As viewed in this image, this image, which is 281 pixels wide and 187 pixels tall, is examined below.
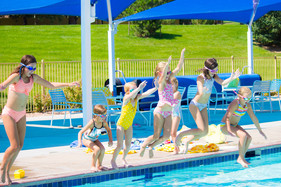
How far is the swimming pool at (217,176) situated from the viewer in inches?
257

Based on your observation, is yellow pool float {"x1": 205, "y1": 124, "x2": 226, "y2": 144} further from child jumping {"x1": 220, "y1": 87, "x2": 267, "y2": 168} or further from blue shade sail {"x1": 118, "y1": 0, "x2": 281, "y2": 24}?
blue shade sail {"x1": 118, "y1": 0, "x2": 281, "y2": 24}

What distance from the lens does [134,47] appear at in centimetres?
4362

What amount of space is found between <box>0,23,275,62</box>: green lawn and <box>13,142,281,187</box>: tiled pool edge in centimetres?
3216

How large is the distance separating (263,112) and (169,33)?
1428 inches

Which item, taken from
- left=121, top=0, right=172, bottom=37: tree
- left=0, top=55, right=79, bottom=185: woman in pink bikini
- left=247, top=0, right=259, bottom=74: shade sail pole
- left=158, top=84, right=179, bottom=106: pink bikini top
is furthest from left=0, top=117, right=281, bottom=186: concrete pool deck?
left=121, top=0, right=172, bottom=37: tree

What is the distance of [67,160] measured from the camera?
696cm

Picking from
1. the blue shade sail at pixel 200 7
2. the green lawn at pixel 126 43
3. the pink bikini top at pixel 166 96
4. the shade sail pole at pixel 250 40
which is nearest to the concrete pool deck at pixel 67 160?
the pink bikini top at pixel 166 96

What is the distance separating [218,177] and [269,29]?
36.8 m

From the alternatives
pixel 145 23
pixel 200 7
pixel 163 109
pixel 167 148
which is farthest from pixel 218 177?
pixel 145 23

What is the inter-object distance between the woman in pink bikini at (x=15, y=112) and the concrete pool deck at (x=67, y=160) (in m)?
0.26

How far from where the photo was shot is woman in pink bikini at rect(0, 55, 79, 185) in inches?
213

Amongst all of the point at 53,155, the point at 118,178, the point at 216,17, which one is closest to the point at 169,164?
the point at 118,178

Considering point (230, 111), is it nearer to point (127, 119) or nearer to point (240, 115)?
point (240, 115)

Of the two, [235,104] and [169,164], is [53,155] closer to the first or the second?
[169,164]
